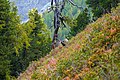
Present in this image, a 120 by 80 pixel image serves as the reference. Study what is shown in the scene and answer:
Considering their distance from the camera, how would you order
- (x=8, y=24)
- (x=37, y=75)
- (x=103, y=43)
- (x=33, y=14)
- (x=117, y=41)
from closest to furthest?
(x=117, y=41) → (x=103, y=43) → (x=37, y=75) → (x=8, y=24) → (x=33, y=14)

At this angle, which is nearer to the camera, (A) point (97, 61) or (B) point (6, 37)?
(A) point (97, 61)

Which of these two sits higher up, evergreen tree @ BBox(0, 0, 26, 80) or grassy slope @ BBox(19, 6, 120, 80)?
evergreen tree @ BBox(0, 0, 26, 80)

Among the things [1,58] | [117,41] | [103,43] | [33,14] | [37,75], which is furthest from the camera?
[33,14]

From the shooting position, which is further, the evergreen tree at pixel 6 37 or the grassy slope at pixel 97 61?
the evergreen tree at pixel 6 37

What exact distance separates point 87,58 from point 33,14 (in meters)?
32.7

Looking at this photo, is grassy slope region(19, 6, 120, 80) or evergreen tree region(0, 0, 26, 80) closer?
grassy slope region(19, 6, 120, 80)

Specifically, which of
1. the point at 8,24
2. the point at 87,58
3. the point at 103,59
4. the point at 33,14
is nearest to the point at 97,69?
the point at 103,59

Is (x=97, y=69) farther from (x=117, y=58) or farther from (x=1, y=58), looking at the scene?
(x=1, y=58)

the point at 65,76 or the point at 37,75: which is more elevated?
the point at 37,75

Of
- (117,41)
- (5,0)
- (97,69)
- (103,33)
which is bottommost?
(97,69)

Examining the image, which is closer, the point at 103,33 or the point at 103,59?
the point at 103,59

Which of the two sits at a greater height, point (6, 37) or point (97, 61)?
point (6, 37)

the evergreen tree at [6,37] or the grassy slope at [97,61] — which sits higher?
the evergreen tree at [6,37]

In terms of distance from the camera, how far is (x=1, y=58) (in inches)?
1102
